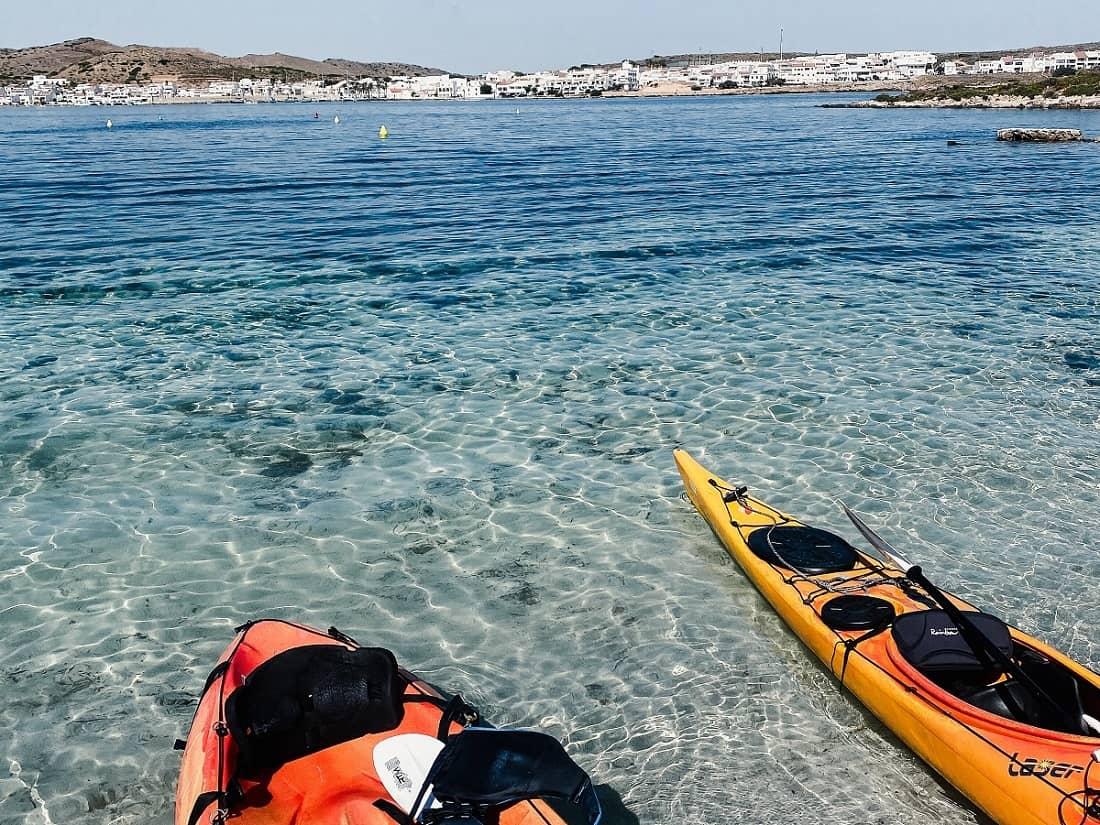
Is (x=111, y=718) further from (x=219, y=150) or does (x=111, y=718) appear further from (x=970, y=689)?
(x=219, y=150)

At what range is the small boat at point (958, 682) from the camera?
595 centimetres

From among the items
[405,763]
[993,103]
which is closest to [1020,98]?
[993,103]

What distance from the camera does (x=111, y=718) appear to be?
310 inches

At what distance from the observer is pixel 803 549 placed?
353 inches

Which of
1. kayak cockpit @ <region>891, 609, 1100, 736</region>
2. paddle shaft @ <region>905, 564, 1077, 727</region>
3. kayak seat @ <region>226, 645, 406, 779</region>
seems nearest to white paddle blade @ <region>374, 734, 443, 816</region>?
kayak seat @ <region>226, 645, 406, 779</region>

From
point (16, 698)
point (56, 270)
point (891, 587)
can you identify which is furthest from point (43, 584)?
point (56, 270)

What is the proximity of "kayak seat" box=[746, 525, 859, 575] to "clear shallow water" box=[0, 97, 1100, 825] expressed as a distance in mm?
604

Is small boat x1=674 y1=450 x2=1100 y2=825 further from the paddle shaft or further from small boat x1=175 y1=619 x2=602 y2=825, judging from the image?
small boat x1=175 y1=619 x2=602 y2=825

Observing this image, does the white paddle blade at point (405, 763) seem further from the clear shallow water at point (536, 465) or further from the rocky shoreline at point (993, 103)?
the rocky shoreline at point (993, 103)

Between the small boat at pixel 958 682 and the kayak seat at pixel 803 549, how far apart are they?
0.02 meters

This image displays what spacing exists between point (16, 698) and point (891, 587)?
8.16m

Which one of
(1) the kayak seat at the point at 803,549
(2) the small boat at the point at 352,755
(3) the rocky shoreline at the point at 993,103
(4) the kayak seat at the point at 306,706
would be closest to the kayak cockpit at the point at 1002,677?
(1) the kayak seat at the point at 803,549

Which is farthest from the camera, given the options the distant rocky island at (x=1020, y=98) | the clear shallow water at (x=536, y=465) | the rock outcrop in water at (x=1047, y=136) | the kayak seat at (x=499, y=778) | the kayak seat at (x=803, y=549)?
the distant rocky island at (x=1020, y=98)

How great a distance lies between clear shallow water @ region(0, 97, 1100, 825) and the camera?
25.6 feet
